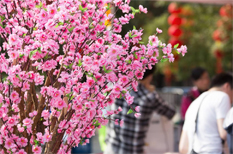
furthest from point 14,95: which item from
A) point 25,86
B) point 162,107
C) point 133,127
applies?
point 162,107

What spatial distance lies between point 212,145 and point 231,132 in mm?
169

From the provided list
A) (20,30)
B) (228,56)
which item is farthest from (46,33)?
(228,56)

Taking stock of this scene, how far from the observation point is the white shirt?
284 centimetres

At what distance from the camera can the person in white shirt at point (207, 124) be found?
2.84m

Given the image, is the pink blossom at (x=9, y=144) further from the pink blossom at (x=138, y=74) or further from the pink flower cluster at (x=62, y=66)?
the pink blossom at (x=138, y=74)

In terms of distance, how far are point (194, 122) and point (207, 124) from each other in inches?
3.8

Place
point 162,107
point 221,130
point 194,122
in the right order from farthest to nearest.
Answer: point 162,107 < point 194,122 < point 221,130

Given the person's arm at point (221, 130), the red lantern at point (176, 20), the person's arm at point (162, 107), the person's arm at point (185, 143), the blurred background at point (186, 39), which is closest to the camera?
the person's arm at point (221, 130)

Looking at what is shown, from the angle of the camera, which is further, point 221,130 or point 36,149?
point 221,130

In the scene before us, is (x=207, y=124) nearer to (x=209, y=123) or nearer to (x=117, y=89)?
(x=209, y=123)

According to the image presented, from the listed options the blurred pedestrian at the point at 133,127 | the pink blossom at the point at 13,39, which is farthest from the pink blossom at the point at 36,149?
the blurred pedestrian at the point at 133,127

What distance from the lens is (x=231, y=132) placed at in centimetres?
280

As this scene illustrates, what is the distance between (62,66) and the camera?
1.79 meters

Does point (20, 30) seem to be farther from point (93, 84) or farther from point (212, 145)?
point (212, 145)
